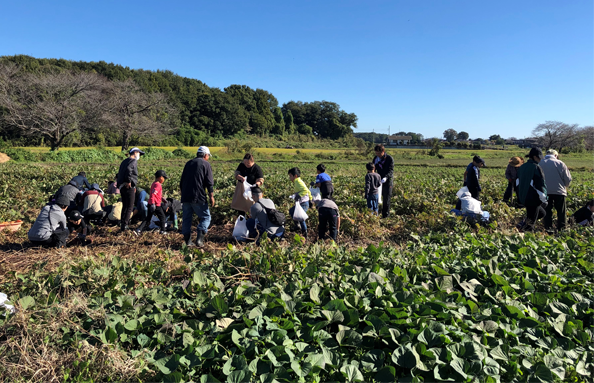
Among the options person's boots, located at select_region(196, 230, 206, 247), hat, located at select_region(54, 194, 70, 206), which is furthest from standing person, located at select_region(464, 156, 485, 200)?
hat, located at select_region(54, 194, 70, 206)

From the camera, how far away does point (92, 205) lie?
6926mm

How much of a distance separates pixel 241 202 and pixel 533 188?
559cm

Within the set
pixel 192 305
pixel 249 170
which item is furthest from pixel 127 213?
pixel 192 305

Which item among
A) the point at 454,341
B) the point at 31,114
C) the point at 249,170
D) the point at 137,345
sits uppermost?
the point at 31,114

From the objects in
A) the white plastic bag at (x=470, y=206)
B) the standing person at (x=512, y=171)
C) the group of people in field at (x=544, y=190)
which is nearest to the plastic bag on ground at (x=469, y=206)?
the white plastic bag at (x=470, y=206)

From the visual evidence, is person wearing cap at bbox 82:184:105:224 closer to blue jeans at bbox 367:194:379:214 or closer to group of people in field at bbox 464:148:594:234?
blue jeans at bbox 367:194:379:214

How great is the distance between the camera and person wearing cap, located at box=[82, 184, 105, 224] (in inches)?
272

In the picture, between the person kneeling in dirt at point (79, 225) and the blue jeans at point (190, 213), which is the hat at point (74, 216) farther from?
the blue jeans at point (190, 213)

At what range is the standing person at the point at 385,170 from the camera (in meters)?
7.99

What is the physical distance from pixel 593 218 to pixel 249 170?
6.90m

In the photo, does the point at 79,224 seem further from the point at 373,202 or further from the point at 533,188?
the point at 533,188

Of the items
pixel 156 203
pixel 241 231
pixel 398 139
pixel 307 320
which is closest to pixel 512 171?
pixel 241 231

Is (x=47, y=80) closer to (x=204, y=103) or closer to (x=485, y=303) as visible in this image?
(x=204, y=103)

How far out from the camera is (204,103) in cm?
6606
